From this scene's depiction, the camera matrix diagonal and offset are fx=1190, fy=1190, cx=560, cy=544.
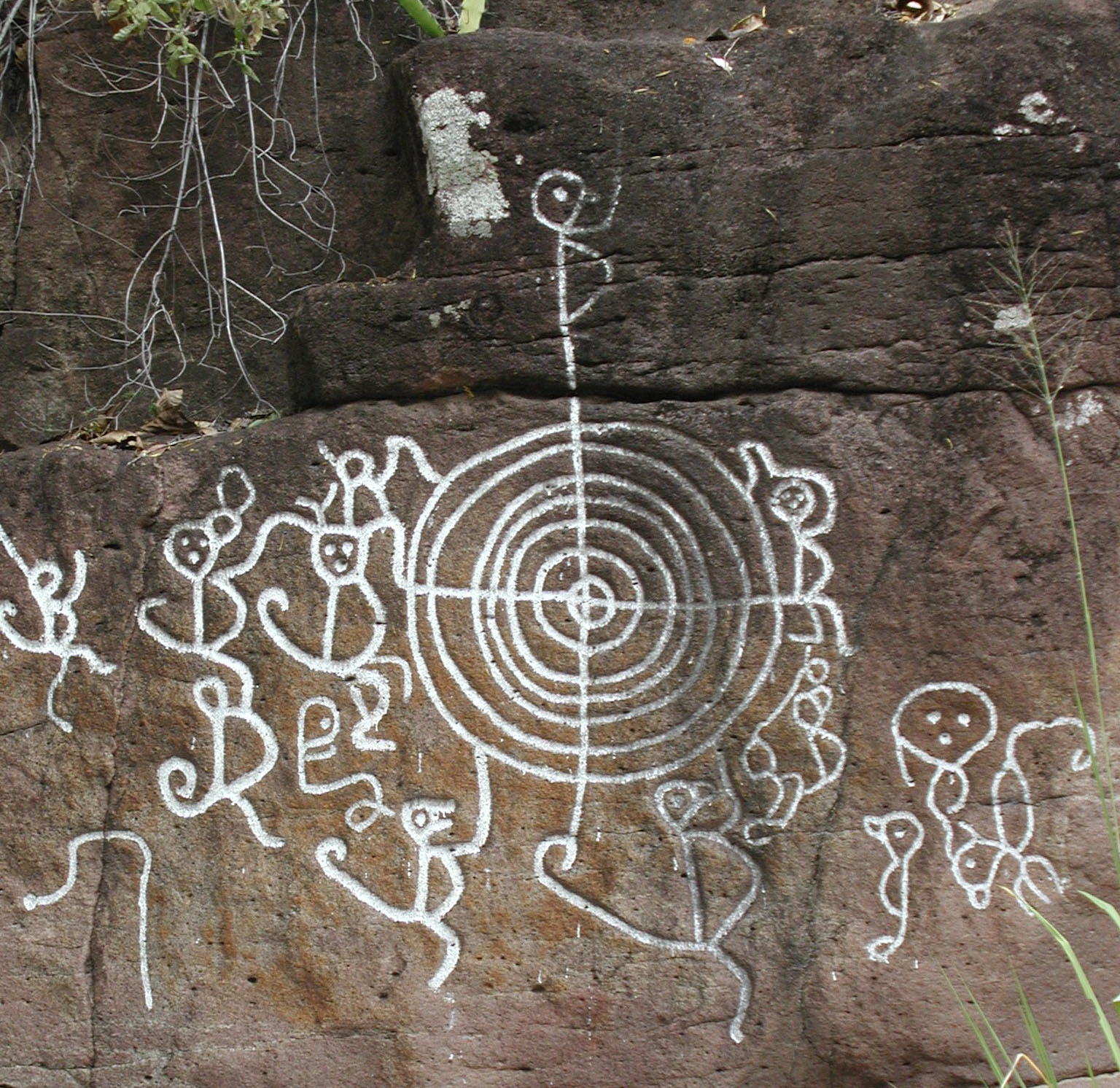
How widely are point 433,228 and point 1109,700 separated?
6.35 ft

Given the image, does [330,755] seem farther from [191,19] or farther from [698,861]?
[191,19]

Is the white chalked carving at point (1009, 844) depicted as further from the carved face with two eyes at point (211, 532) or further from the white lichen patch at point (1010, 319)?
the carved face with two eyes at point (211, 532)

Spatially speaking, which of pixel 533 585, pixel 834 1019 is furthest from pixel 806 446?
pixel 834 1019

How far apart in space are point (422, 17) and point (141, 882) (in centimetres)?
220

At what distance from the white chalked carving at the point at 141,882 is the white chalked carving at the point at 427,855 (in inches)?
16.0

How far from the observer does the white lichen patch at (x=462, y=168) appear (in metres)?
2.83

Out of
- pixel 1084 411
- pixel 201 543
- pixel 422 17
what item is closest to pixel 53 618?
pixel 201 543

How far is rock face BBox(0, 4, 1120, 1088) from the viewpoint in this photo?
2727 mm

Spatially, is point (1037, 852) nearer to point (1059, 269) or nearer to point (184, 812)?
point (1059, 269)

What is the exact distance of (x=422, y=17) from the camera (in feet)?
9.77

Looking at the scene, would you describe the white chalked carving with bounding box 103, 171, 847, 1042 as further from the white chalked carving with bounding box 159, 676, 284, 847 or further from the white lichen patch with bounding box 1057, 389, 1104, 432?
the white lichen patch with bounding box 1057, 389, 1104, 432

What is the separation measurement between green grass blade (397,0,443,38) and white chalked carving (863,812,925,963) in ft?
7.15

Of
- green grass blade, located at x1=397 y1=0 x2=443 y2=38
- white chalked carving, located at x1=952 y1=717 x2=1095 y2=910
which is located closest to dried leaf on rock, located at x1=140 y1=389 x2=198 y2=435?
green grass blade, located at x1=397 y1=0 x2=443 y2=38

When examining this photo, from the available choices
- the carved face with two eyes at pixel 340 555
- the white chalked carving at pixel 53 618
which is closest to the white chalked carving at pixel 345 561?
the carved face with two eyes at pixel 340 555
